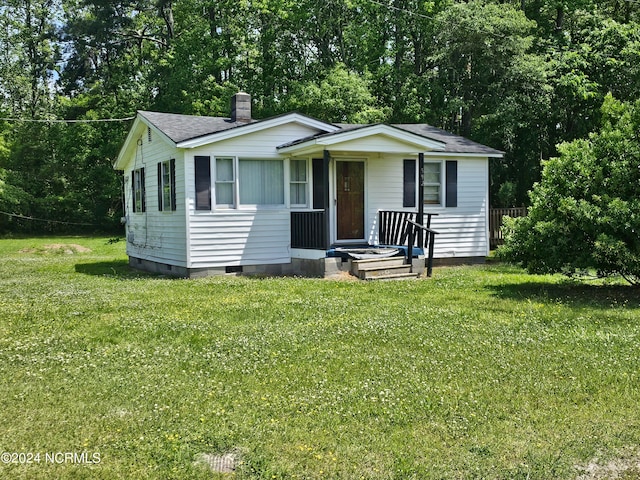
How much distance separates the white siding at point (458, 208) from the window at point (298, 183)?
1750 mm

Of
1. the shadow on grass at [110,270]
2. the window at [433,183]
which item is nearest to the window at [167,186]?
the shadow on grass at [110,270]

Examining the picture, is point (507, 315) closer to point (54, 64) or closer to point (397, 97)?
point (397, 97)

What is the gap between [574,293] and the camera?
10562 millimetres

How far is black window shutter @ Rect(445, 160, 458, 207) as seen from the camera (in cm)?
1595

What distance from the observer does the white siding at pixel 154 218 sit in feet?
45.6

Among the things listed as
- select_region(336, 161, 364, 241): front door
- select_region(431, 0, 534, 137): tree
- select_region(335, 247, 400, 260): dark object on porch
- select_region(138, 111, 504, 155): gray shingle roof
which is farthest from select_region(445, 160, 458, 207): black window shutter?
select_region(431, 0, 534, 137): tree

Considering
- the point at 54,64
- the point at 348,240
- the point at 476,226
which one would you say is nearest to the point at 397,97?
the point at 476,226

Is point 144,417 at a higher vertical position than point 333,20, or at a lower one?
lower

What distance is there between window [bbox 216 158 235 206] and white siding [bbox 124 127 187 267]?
2.52 ft

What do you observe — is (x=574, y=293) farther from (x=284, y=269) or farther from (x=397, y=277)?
(x=284, y=269)

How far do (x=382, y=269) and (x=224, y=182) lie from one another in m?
3.99

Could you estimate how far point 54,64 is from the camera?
37.8 m

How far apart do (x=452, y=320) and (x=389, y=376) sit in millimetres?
2760

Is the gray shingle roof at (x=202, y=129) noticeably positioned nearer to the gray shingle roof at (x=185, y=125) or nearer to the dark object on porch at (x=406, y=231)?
the gray shingle roof at (x=185, y=125)
